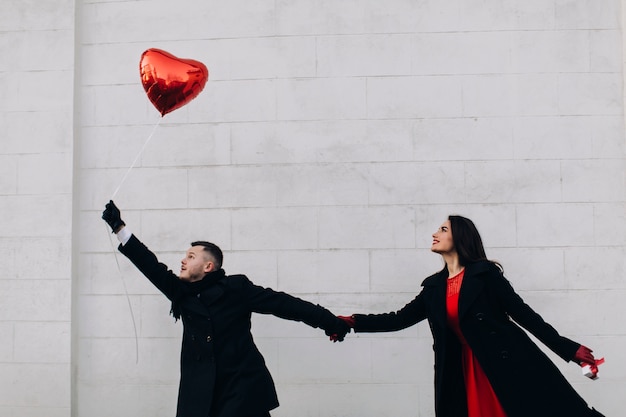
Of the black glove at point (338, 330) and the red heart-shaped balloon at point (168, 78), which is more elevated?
the red heart-shaped balloon at point (168, 78)

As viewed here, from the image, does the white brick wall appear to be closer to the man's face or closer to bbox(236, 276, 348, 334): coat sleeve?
bbox(236, 276, 348, 334): coat sleeve

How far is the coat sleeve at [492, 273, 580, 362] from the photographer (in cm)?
448

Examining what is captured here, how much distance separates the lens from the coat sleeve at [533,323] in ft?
14.7

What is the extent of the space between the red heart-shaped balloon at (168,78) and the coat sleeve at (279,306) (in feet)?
4.30

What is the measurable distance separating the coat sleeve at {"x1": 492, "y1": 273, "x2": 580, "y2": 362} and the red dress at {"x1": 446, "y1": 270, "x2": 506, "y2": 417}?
10.5 inches

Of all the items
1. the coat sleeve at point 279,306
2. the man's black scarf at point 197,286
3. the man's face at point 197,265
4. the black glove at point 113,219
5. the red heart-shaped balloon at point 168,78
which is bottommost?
the coat sleeve at point 279,306

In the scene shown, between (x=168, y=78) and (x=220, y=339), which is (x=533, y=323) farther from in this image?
(x=168, y=78)

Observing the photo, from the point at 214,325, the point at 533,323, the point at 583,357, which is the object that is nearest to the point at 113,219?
the point at 214,325

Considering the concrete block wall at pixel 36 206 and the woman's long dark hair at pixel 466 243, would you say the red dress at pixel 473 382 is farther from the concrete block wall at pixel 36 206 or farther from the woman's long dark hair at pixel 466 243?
the concrete block wall at pixel 36 206

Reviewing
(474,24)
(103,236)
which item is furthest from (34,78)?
(474,24)

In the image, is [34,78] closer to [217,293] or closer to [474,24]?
[217,293]

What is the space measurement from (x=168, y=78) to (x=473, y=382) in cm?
278

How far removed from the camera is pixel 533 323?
14.9 ft

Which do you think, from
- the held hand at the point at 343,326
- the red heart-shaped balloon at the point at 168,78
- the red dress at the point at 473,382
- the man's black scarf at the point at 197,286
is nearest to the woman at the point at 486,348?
the red dress at the point at 473,382
